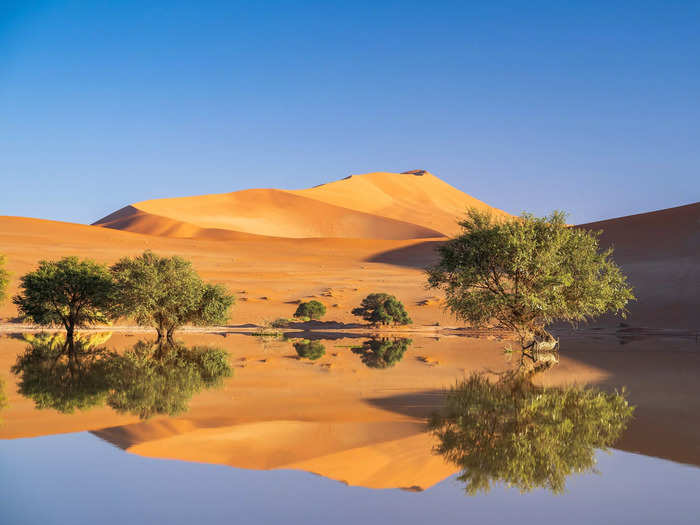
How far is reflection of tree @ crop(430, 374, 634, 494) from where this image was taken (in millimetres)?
9430

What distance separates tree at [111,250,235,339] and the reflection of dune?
22.3 metres

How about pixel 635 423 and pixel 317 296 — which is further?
pixel 317 296

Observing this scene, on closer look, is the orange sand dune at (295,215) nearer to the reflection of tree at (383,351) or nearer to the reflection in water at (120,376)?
the reflection of tree at (383,351)

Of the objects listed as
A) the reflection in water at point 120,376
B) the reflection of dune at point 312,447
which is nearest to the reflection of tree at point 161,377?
the reflection in water at point 120,376

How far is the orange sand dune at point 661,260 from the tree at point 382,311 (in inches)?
594

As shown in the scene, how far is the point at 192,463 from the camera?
9828 millimetres

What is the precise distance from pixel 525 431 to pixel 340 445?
3399 mm

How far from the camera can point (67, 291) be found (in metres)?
37.5

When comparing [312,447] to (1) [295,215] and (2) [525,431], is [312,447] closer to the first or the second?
(2) [525,431]

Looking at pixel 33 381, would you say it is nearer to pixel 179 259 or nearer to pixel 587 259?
pixel 179 259

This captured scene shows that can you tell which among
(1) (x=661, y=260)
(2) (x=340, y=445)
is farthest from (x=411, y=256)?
(2) (x=340, y=445)

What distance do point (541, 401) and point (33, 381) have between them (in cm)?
1332

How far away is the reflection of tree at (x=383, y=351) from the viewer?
24531 mm

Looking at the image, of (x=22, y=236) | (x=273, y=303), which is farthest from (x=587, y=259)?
(x=22, y=236)
